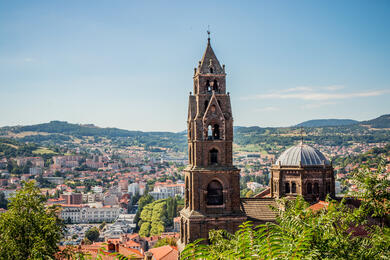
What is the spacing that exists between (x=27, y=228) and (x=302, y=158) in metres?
20.0

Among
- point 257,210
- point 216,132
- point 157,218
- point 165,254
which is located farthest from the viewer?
point 157,218

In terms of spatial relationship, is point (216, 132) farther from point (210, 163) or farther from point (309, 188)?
point (309, 188)

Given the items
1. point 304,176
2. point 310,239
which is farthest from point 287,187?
point 310,239

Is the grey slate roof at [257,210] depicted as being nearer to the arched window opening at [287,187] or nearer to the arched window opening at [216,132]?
the arched window opening at [287,187]

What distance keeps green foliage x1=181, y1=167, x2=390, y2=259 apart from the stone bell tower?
12209 millimetres

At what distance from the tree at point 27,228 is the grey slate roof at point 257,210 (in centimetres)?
1165

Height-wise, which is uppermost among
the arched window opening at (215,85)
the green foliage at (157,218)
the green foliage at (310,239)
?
the arched window opening at (215,85)

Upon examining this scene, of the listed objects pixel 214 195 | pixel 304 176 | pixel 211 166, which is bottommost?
pixel 214 195

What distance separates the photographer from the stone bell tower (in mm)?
22203

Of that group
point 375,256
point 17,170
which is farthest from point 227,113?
point 17,170

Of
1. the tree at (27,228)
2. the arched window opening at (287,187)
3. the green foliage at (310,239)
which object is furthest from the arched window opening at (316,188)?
the tree at (27,228)

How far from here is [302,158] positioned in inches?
1133

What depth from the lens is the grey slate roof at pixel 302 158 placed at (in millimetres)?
28547

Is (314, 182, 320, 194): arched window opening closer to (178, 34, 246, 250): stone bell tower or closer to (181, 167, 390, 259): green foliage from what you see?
(178, 34, 246, 250): stone bell tower
